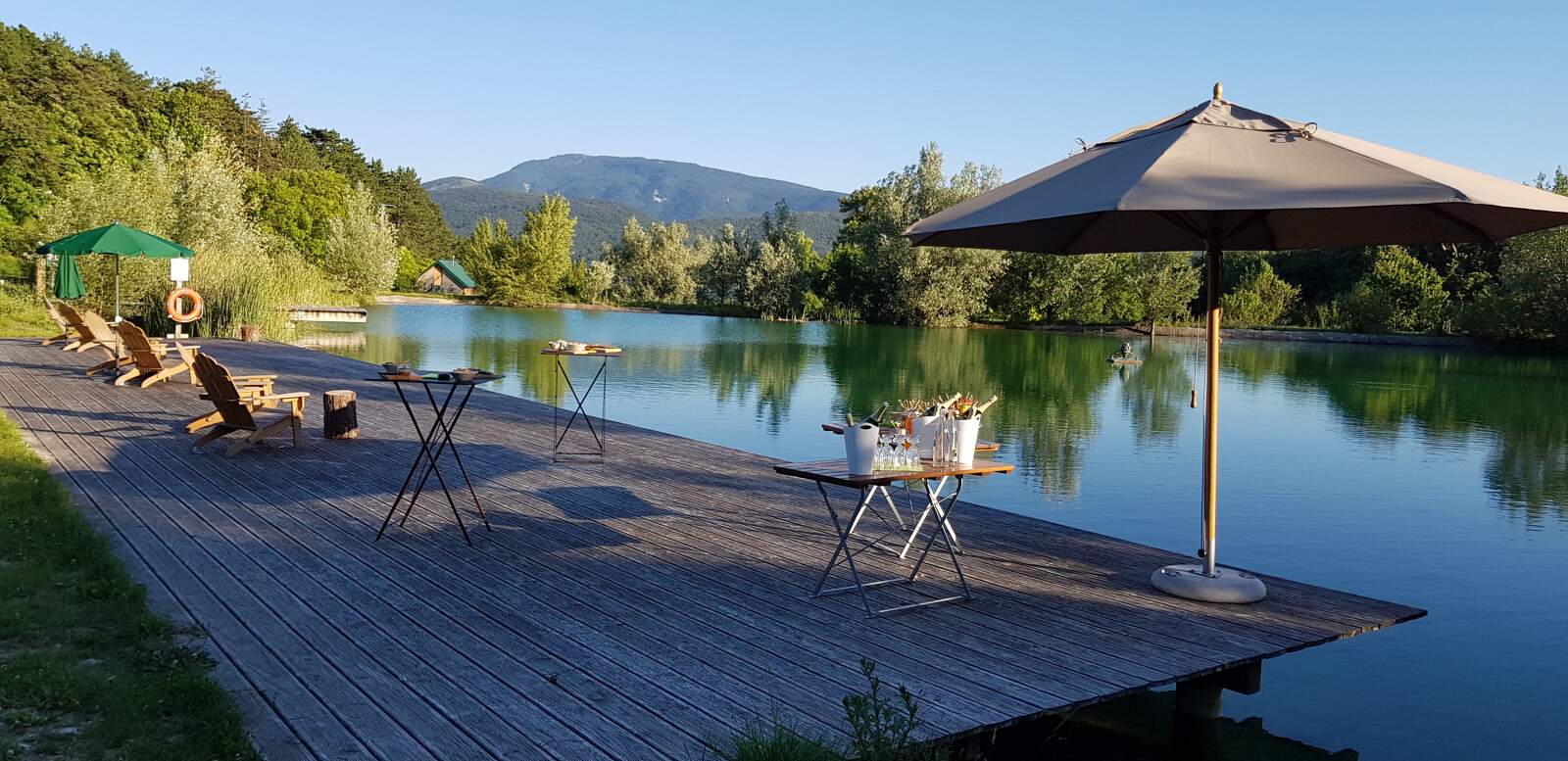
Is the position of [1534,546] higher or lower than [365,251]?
lower

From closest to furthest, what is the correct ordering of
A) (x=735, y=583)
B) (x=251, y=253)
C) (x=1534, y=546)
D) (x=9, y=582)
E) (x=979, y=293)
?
(x=9, y=582) → (x=735, y=583) → (x=1534, y=546) → (x=251, y=253) → (x=979, y=293)

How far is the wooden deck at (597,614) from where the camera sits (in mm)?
3035

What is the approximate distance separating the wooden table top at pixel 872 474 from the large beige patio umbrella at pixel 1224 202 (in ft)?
3.02

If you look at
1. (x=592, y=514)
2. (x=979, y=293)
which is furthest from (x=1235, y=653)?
(x=979, y=293)

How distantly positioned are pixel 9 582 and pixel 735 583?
2608 mm

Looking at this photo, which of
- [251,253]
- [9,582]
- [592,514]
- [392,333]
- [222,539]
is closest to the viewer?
[9,582]

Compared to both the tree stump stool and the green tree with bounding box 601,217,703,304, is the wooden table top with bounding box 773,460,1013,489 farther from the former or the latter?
the green tree with bounding box 601,217,703,304

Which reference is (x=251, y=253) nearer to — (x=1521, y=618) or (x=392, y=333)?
(x=392, y=333)

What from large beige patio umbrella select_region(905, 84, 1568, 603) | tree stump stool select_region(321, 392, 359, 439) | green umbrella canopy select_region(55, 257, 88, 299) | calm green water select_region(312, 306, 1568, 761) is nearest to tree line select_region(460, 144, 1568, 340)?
calm green water select_region(312, 306, 1568, 761)

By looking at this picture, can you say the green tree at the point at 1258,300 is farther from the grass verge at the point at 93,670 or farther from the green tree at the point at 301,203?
the grass verge at the point at 93,670

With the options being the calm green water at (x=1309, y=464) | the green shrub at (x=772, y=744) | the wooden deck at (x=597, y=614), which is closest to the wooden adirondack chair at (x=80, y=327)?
the calm green water at (x=1309, y=464)

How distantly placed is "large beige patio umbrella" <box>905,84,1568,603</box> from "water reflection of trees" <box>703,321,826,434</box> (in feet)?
25.2

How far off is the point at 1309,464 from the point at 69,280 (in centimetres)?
1814

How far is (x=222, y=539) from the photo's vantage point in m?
4.95
